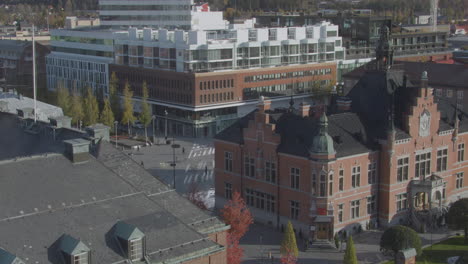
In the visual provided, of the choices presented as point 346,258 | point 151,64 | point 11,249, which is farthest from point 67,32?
point 11,249

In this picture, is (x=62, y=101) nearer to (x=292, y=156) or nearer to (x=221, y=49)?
(x=221, y=49)

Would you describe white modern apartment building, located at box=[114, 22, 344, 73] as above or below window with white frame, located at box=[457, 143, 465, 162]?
above

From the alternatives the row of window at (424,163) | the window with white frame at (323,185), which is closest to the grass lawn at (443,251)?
the row of window at (424,163)

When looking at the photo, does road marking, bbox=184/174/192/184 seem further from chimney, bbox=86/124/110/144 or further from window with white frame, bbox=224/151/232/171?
chimney, bbox=86/124/110/144

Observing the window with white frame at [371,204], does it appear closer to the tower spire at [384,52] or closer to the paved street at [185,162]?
the tower spire at [384,52]

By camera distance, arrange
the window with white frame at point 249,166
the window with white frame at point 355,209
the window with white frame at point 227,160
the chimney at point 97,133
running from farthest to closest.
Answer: the window with white frame at point 227,160
the window with white frame at point 249,166
the window with white frame at point 355,209
the chimney at point 97,133

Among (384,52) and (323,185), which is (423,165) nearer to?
(384,52)

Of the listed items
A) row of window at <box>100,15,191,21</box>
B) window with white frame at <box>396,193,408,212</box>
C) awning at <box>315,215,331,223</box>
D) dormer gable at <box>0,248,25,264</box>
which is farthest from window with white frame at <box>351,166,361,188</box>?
row of window at <box>100,15,191,21</box>
